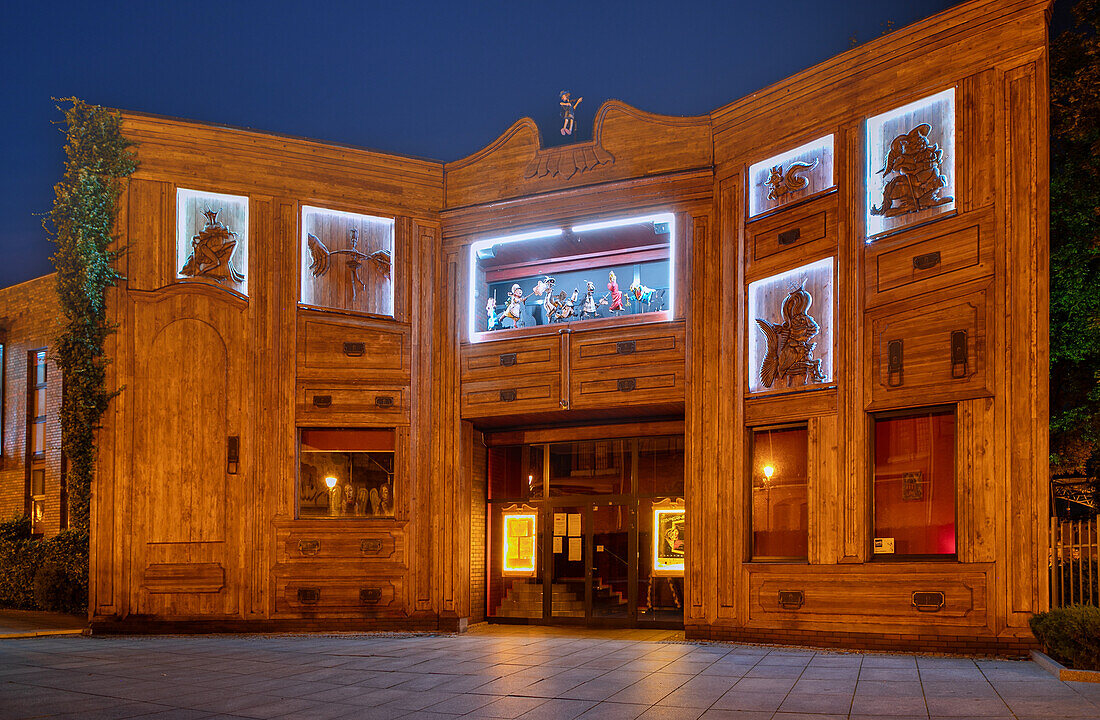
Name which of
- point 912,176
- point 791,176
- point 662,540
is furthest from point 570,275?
point 912,176

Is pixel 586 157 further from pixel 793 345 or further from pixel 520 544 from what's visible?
pixel 520 544

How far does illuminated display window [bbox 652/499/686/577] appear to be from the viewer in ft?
50.1

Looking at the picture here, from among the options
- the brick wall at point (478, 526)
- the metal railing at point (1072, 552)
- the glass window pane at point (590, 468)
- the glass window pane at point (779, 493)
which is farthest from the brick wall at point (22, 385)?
the metal railing at point (1072, 552)

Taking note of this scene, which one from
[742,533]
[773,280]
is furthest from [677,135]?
[742,533]

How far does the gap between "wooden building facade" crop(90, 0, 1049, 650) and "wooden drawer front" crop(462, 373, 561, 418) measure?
0.05 m

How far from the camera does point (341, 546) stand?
15.2 m

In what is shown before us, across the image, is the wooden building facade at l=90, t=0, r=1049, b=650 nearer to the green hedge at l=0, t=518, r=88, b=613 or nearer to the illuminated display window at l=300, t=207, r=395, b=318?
the illuminated display window at l=300, t=207, r=395, b=318

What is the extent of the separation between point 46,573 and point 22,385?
19.9 feet

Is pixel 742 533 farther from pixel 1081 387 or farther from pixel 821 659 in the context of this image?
pixel 1081 387

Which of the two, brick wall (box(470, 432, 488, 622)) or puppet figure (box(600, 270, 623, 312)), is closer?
puppet figure (box(600, 270, 623, 312))

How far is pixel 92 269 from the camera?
1477 centimetres

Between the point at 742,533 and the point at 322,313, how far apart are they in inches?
304

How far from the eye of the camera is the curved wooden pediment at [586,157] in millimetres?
14773

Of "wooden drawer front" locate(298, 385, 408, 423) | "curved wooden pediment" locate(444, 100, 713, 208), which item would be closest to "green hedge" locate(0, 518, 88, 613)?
"wooden drawer front" locate(298, 385, 408, 423)
